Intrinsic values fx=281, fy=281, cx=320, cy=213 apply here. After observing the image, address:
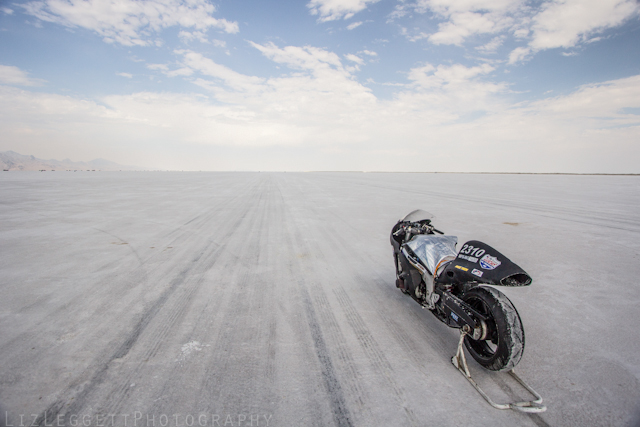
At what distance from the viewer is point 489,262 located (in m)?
2.38

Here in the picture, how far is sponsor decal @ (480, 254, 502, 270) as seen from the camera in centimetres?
234

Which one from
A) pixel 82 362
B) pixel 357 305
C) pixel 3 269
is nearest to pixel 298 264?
pixel 357 305

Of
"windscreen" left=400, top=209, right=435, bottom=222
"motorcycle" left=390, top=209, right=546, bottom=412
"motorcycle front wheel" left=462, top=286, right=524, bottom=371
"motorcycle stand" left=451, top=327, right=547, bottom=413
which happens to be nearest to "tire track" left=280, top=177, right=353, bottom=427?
"motorcycle stand" left=451, top=327, right=547, bottom=413

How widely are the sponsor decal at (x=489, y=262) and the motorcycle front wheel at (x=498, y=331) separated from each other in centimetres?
19

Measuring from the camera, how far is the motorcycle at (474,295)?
2090 millimetres

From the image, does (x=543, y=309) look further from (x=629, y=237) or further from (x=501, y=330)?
(x=629, y=237)

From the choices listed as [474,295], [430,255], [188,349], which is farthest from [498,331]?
[188,349]

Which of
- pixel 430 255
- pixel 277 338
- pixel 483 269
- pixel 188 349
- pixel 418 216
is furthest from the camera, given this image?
pixel 418 216

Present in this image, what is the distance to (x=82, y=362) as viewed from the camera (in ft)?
7.64

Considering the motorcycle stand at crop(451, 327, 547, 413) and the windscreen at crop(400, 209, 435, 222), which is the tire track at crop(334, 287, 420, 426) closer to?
the motorcycle stand at crop(451, 327, 547, 413)

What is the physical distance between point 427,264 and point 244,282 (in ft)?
8.03

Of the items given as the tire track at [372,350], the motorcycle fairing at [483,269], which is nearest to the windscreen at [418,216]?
the motorcycle fairing at [483,269]

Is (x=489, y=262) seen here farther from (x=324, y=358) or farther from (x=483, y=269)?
(x=324, y=358)

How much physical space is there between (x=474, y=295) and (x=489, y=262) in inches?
12.1
